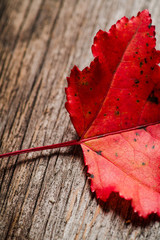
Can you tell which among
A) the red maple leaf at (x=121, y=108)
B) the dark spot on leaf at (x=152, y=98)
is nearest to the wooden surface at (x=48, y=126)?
the red maple leaf at (x=121, y=108)

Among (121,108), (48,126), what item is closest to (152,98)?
(121,108)

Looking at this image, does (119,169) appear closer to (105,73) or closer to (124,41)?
(105,73)

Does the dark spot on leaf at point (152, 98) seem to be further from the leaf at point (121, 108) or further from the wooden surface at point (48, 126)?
the wooden surface at point (48, 126)

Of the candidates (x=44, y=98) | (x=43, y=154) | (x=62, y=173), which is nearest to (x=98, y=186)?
(x=62, y=173)

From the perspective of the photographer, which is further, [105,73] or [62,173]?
[62,173]

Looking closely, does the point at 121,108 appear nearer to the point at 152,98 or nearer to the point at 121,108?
the point at 121,108

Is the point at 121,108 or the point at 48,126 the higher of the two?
the point at 121,108

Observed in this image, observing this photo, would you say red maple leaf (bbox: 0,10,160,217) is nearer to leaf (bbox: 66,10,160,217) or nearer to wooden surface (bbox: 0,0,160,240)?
leaf (bbox: 66,10,160,217)
